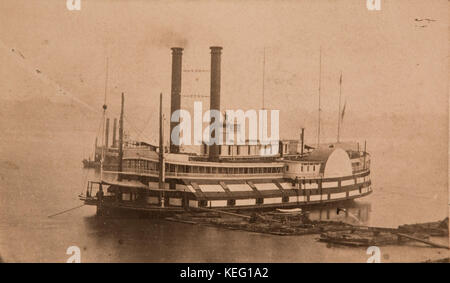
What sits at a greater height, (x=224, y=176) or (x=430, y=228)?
(x=224, y=176)

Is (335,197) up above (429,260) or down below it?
above

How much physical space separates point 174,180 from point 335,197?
214 centimetres

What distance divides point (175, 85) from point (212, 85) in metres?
0.47

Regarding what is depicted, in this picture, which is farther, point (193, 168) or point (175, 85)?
point (175, 85)

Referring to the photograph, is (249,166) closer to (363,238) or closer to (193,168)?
(193,168)

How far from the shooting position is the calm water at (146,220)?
747 cm

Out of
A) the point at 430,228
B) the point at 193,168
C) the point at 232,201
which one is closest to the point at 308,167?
the point at 232,201

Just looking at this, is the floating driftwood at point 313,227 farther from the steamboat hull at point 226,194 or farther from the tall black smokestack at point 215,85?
the tall black smokestack at point 215,85

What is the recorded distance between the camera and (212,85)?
317 inches

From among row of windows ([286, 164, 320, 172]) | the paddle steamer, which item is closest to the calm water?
the paddle steamer

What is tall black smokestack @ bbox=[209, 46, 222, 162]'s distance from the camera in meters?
7.98
